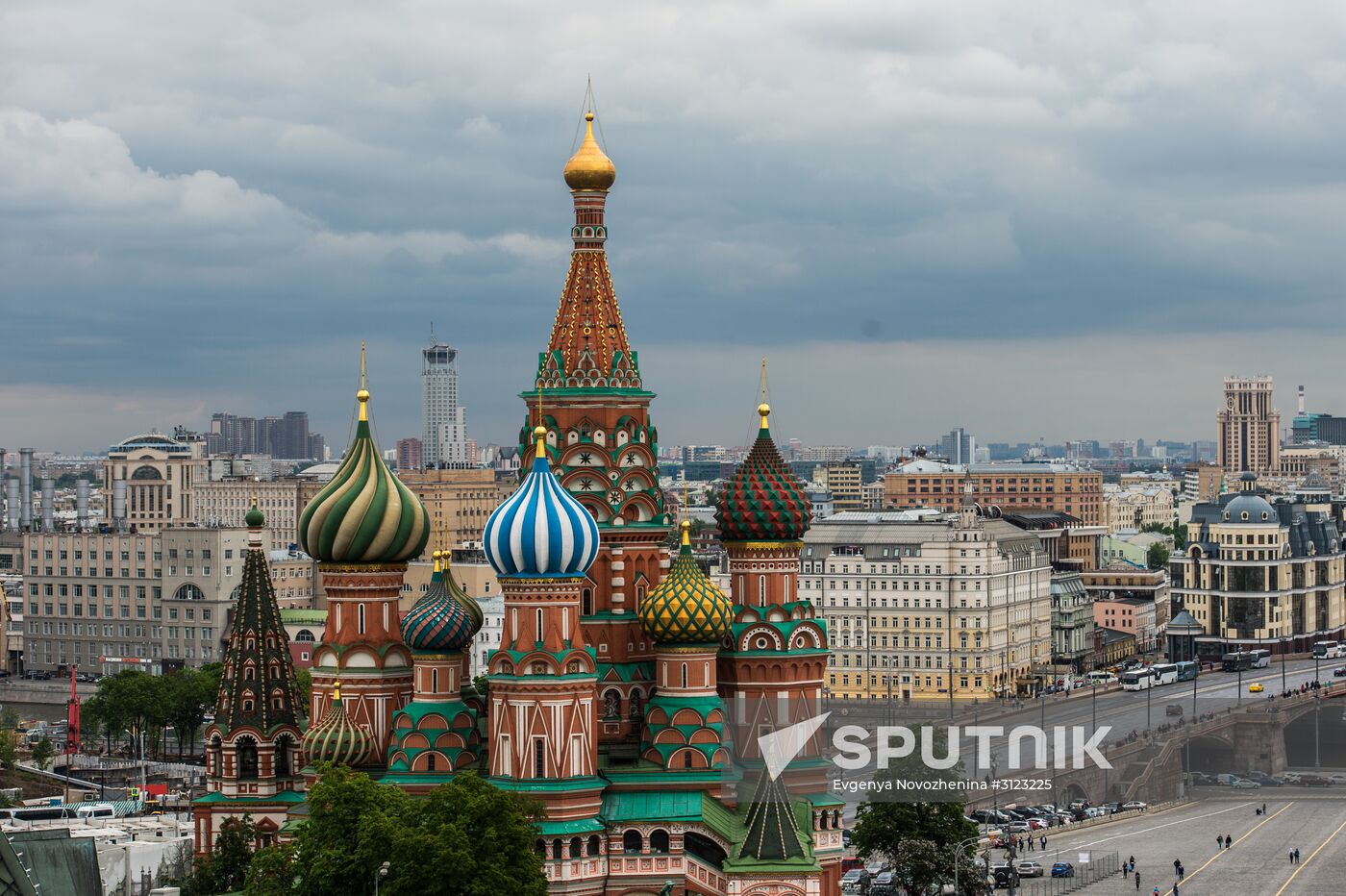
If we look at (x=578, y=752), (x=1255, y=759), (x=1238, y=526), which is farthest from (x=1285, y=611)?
(x=578, y=752)

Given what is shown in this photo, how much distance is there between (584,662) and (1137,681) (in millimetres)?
100958

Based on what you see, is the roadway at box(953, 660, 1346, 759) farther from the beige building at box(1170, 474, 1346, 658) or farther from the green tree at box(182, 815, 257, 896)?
the green tree at box(182, 815, 257, 896)

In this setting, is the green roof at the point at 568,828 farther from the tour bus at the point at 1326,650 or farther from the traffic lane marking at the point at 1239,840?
the tour bus at the point at 1326,650

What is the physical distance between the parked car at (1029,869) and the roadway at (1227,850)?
466 mm

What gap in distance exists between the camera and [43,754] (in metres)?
114

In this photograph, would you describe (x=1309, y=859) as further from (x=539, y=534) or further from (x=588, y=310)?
(x=539, y=534)

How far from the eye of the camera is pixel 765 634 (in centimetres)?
6856

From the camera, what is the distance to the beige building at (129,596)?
525ft

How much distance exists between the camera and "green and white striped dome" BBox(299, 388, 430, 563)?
68.8 m

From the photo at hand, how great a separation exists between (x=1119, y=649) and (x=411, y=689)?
122440 mm

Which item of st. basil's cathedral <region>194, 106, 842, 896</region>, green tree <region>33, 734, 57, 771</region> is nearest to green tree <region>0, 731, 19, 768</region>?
green tree <region>33, 734, 57, 771</region>

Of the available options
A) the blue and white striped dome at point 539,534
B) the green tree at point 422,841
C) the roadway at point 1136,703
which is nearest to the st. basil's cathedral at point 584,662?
the blue and white striped dome at point 539,534

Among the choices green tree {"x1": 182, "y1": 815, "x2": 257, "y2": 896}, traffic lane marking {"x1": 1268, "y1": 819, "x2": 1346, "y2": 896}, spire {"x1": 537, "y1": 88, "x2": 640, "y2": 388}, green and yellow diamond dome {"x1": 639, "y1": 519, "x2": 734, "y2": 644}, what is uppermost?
spire {"x1": 537, "y1": 88, "x2": 640, "y2": 388}

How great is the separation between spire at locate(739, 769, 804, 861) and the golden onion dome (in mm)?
17126
